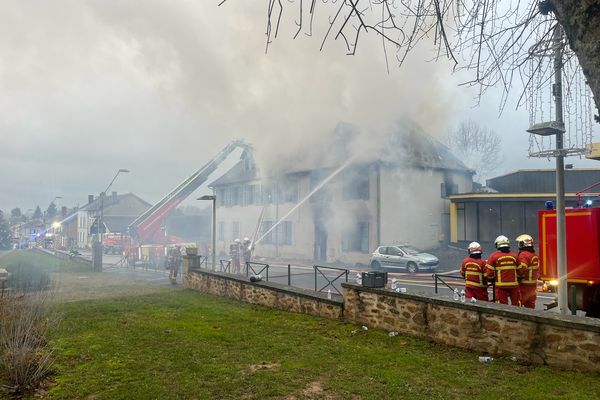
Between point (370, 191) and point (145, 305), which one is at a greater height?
point (370, 191)

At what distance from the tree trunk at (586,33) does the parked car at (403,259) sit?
1823 centimetres

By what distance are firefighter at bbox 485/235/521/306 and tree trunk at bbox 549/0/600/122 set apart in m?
5.83

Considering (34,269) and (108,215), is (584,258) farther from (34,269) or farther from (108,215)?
(108,215)

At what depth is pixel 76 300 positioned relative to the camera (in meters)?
10.9

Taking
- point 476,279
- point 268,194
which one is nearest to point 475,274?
point 476,279

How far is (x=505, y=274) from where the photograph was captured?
6.55m

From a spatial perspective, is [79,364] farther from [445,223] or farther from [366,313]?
[445,223]

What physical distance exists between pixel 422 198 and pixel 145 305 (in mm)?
19348

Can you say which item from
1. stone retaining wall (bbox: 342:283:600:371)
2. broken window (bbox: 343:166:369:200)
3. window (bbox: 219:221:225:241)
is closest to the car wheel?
broken window (bbox: 343:166:369:200)

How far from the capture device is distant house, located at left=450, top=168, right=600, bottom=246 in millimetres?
22141

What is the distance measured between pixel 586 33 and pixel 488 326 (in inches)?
191

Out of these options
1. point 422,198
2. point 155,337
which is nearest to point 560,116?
point 155,337

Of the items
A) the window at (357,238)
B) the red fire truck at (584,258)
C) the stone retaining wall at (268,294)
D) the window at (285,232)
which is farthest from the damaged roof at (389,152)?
the red fire truck at (584,258)

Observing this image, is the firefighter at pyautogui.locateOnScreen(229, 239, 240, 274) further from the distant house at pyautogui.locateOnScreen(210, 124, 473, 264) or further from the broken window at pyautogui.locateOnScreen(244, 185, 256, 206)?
the broken window at pyautogui.locateOnScreen(244, 185, 256, 206)
